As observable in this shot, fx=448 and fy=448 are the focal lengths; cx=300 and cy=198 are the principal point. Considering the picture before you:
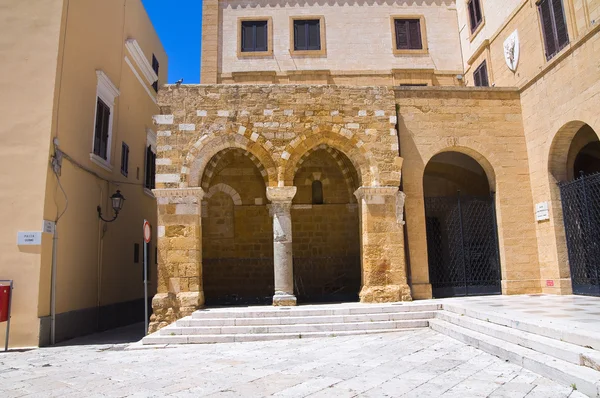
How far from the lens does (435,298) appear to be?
34.3 ft

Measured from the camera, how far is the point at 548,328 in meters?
5.61

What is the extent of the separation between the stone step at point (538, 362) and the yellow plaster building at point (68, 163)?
763 centimetres

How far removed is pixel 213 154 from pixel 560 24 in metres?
8.23

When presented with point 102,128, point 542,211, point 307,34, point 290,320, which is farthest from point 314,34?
point 290,320

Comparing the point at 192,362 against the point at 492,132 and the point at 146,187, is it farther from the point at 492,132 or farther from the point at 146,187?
the point at 146,187

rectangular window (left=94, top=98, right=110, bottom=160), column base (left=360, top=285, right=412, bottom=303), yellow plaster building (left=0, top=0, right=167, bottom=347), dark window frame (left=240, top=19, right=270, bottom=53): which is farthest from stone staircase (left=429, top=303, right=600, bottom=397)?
dark window frame (left=240, top=19, right=270, bottom=53)

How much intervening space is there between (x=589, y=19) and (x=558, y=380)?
7726 mm

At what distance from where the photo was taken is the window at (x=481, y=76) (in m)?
13.6

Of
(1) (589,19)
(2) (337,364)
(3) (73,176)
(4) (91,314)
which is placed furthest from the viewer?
(4) (91,314)

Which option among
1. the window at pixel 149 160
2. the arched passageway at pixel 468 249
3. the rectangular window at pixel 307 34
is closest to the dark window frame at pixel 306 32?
the rectangular window at pixel 307 34

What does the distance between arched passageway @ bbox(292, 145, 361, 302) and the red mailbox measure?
22.5 feet

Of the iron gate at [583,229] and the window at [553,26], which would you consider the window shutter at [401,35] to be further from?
the iron gate at [583,229]

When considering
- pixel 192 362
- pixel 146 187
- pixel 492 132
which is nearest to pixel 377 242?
pixel 492 132

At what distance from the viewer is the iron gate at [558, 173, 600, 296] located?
375 inches
